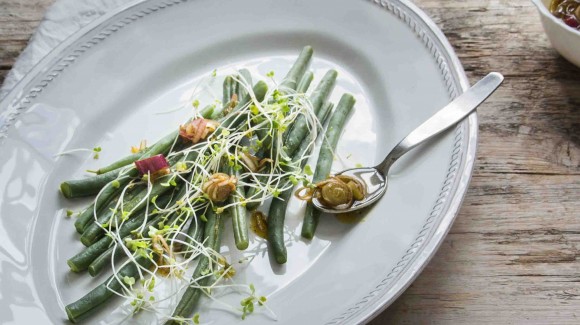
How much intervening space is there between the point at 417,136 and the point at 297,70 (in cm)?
72

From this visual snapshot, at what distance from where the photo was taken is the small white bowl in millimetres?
3113

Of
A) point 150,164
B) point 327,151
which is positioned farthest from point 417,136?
point 150,164

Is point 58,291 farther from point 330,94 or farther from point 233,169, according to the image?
point 330,94

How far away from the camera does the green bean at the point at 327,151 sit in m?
2.72

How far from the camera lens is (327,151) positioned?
294 cm

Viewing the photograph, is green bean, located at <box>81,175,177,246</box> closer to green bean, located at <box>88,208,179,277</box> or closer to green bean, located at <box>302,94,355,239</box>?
green bean, located at <box>88,208,179,277</box>

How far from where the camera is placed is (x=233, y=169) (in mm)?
2902

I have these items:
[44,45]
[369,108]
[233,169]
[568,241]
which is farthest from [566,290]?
[44,45]

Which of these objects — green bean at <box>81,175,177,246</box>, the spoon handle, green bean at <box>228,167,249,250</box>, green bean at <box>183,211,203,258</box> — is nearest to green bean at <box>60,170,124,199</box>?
green bean at <box>81,175,177,246</box>

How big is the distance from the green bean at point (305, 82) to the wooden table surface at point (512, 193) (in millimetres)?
769

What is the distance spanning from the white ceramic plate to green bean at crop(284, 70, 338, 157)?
0.06 metres

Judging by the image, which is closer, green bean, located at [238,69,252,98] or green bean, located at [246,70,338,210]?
green bean, located at [246,70,338,210]

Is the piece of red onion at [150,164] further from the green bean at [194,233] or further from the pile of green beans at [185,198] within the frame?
the green bean at [194,233]

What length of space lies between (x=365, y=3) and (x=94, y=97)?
4.22 feet
